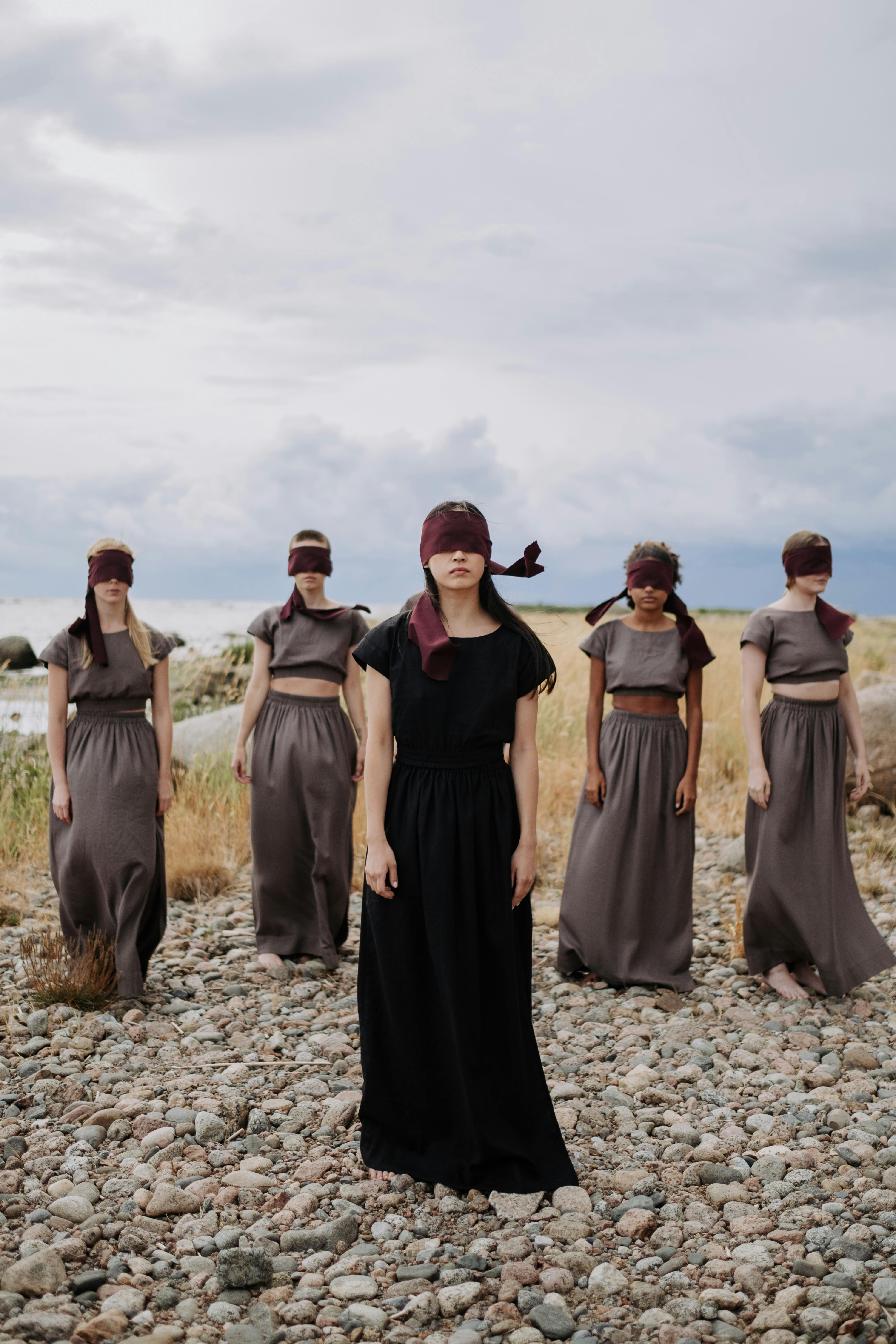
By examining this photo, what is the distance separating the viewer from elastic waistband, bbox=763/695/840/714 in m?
5.82

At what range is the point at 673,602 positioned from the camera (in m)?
5.89

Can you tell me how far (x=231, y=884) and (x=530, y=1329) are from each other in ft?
18.1

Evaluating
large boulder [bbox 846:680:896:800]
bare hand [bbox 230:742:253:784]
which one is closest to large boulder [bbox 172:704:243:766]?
bare hand [bbox 230:742:253:784]

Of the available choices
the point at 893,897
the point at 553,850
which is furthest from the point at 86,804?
the point at 893,897

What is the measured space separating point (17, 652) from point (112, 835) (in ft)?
42.9

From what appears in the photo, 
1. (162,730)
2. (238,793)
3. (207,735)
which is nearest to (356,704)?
(162,730)

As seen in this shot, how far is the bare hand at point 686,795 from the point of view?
5.85m

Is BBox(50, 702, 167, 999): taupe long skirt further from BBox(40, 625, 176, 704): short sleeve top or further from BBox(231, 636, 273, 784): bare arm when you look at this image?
BBox(231, 636, 273, 784): bare arm

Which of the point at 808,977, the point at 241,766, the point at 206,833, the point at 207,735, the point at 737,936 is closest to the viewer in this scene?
the point at 808,977

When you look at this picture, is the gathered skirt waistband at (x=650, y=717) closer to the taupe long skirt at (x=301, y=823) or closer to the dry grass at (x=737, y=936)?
the dry grass at (x=737, y=936)

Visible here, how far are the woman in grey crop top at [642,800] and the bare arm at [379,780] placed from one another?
8.02 feet

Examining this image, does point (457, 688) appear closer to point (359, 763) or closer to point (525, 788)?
point (525, 788)

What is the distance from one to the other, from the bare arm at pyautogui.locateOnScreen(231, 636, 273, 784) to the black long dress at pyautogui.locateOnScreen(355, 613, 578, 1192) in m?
2.62

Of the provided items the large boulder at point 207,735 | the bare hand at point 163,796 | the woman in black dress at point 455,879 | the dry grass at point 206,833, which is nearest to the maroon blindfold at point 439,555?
the woman in black dress at point 455,879
